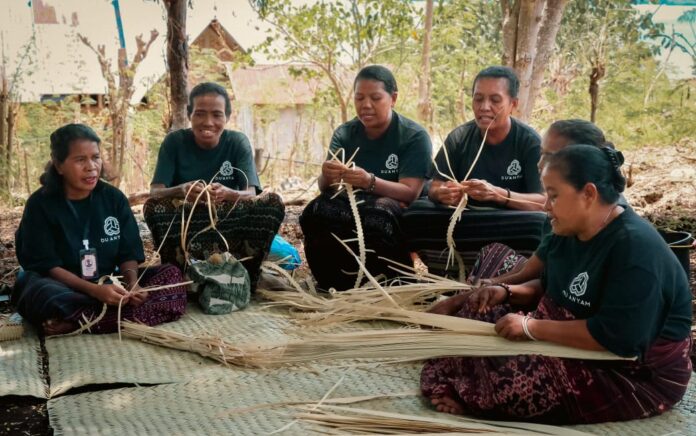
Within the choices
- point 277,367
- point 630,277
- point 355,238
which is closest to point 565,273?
point 630,277

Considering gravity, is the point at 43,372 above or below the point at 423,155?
below

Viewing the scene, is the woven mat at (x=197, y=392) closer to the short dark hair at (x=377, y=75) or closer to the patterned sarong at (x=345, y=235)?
the patterned sarong at (x=345, y=235)

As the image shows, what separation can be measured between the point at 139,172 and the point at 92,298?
4.98m

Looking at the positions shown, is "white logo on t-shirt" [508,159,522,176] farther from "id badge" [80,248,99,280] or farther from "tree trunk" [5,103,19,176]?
"tree trunk" [5,103,19,176]

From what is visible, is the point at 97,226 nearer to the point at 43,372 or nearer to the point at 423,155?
the point at 43,372

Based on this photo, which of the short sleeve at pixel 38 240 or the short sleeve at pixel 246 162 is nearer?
the short sleeve at pixel 38 240

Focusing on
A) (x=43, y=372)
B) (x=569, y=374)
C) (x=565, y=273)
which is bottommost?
(x=43, y=372)

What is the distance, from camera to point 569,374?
2.35 meters

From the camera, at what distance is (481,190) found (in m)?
3.62

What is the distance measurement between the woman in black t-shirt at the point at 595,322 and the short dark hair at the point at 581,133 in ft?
1.62

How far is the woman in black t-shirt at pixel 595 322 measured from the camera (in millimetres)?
2246

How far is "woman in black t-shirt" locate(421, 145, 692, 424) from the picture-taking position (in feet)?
7.37

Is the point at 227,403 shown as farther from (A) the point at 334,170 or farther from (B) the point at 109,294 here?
(A) the point at 334,170

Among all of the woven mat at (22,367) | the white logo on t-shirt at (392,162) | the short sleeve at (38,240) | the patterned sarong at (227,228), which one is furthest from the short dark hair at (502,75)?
the woven mat at (22,367)
